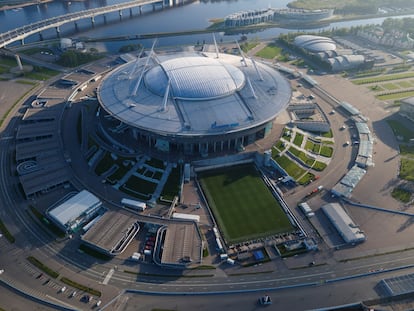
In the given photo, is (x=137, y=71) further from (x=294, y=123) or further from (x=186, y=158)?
(x=294, y=123)

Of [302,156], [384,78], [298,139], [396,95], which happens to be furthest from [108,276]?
[384,78]

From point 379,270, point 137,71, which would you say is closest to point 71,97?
point 137,71

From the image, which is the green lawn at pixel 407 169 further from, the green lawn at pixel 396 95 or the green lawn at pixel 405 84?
the green lawn at pixel 405 84

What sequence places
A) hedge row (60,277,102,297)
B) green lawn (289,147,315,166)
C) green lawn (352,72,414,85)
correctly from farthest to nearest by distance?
green lawn (352,72,414,85)
green lawn (289,147,315,166)
hedge row (60,277,102,297)

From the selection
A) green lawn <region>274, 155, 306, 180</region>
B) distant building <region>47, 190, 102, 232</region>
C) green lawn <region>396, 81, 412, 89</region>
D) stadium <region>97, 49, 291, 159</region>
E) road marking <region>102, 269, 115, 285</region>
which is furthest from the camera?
green lawn <region>396, 81, 412, 89</region>

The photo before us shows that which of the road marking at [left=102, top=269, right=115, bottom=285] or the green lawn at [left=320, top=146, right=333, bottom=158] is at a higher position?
the green lawn at [left=320, top=146, right=333, bottom=158]

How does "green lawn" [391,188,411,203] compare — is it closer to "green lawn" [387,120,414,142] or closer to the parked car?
"green lawn" [387,120,414,142]

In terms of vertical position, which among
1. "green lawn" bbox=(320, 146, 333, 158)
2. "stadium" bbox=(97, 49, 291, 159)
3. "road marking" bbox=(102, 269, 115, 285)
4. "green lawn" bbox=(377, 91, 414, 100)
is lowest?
"road marking" bbox=(102, 269, 115, 285)

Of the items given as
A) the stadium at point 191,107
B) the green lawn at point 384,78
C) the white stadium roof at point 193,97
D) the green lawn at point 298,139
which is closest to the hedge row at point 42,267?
the stadium at point 191,107

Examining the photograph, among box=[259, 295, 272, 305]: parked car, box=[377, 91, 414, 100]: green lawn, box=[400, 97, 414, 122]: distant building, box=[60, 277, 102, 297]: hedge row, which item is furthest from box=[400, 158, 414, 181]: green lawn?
box=[60, 277, 102, 297]: hedge row
